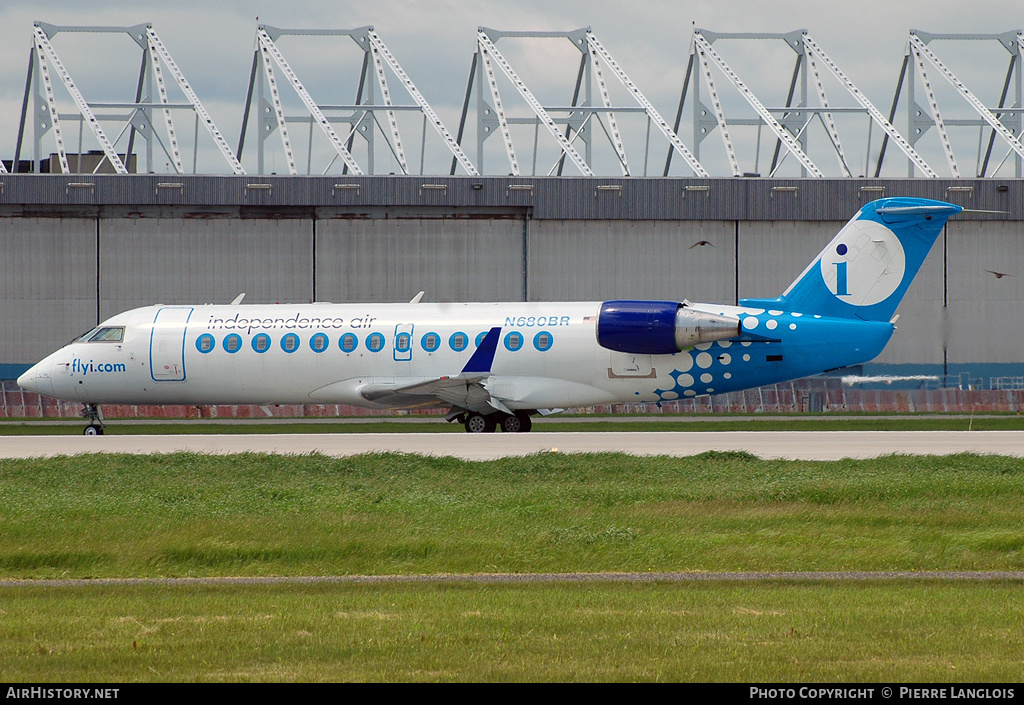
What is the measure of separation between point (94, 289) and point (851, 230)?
32.3m

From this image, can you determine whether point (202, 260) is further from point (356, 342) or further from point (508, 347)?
point (508, 347)

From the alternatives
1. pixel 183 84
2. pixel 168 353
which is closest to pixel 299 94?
pixel 183 84

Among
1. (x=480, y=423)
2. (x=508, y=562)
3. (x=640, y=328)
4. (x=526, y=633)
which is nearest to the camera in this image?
(x=526, y=633)

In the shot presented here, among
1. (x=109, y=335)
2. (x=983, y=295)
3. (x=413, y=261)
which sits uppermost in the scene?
(x=413, y=261)

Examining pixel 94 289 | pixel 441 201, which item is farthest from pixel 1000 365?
pixel 94 289

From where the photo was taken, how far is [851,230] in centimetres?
3253

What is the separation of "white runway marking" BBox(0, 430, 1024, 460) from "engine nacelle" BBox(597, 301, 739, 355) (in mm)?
2394

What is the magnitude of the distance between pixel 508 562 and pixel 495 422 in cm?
2084

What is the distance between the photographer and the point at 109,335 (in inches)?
1359

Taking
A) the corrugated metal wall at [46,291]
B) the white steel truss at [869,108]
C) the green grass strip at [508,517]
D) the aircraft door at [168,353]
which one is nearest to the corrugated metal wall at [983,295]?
the white steel truss at [869,108]

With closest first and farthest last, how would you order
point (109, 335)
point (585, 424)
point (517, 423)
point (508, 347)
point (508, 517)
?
point (508, 517) < point (508, 347) < point (517, 423) < point (109, 335) < point (585, 424)

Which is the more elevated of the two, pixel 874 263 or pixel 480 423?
pixel 874 263

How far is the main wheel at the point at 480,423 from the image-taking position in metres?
34.0

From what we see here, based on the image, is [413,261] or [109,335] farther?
[413,261]
